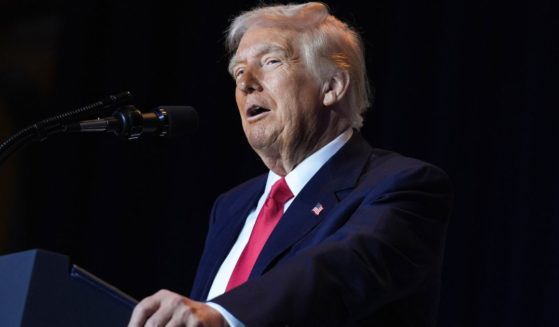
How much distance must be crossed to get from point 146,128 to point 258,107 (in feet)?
2.10

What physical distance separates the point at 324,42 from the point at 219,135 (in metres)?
1.58

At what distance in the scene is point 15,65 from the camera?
392 cm

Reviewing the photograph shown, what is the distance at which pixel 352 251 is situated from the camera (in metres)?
1.87

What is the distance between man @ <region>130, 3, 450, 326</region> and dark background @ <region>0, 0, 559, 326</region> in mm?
879

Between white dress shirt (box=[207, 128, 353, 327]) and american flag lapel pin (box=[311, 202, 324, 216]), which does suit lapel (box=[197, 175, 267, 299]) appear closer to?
white dress shirt (box=[207, 128, 353, 327])

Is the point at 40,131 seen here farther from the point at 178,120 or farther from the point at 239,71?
the point at 239,71

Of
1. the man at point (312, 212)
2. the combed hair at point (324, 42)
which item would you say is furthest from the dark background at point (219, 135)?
the combed hair at point (324, 42)

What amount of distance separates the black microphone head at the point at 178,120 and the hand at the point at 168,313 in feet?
1.87

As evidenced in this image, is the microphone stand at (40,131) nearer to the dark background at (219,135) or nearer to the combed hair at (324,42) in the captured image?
the combed hair at (324,42)

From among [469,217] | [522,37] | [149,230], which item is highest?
[522,37]

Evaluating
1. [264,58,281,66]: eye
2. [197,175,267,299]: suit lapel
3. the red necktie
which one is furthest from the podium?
[264,58,281,66]: eye

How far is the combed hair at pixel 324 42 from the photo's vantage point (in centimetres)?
270

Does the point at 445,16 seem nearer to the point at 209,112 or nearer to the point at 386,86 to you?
the point at 386,86

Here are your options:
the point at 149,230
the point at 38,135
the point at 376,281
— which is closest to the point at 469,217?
the point at 149,230
